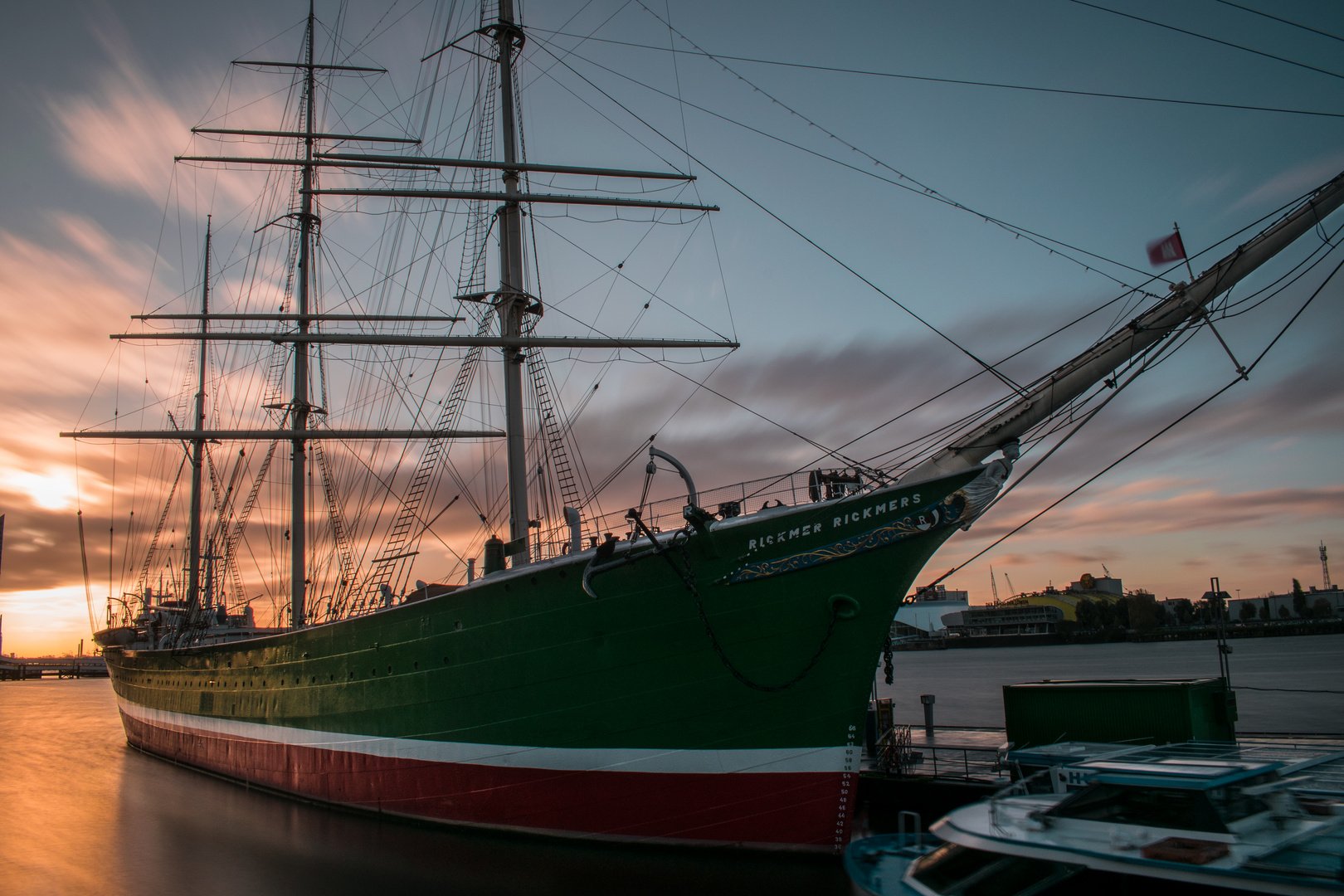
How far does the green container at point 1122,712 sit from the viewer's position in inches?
471

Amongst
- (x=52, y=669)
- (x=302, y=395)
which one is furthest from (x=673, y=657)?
(x=52, y=669)

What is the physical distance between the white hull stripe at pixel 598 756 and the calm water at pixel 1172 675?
56.5 ft

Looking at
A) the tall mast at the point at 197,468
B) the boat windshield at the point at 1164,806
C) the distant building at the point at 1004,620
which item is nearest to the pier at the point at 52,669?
the tall mast at the point at 197,468

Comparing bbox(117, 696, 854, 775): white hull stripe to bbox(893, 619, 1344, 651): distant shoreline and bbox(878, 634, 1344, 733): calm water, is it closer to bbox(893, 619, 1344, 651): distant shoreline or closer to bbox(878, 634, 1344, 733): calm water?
bbox(878, 634, 1344, 733): calm water

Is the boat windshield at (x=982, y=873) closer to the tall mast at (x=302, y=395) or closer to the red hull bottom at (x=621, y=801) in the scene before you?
the red hull bottom at (x=621, y=801)

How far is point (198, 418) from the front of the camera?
31.4 m

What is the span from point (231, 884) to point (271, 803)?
558cm

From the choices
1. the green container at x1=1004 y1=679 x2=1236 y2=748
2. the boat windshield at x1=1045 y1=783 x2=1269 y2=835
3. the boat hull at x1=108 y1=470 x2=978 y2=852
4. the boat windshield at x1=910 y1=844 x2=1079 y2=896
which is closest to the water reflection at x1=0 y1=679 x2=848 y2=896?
the boat hull at x1=108 y1=470 x2=978 y2=852

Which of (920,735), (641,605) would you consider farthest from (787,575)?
(920,735)

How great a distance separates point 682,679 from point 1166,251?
8.08 meters

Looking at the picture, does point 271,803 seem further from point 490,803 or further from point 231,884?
point 490,803

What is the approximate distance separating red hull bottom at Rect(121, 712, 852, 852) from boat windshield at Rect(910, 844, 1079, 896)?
11.5 feet

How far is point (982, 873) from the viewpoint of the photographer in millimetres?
5938

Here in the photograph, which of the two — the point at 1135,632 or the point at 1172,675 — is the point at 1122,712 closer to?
the point at 1172,675
